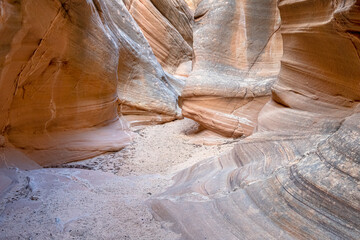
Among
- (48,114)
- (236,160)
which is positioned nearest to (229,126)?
(236,160)

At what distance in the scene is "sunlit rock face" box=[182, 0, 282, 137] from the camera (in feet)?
18.8

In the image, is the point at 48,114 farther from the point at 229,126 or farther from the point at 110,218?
the point at 229,126

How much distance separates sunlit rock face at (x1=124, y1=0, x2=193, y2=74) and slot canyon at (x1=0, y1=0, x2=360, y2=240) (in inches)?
145

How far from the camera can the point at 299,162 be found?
1987 millimetres

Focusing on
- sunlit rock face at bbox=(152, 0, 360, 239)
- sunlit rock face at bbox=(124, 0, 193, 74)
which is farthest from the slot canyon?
sunlit rock face at bbox=(124, 0, 193, 74)

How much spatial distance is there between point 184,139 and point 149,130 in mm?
986

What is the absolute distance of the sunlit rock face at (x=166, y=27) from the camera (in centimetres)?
1099

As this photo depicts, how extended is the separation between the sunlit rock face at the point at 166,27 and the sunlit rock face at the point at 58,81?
5107mm

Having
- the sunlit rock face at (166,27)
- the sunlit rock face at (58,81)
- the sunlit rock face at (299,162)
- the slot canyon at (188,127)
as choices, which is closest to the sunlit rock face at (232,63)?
the slot canyon at (188,127)

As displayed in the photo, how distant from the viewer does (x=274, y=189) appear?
189 cm

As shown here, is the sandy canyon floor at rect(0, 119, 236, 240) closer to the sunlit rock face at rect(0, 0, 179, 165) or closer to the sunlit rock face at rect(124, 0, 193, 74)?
the sunlit rock face at rect(0, 0, 179, 165)

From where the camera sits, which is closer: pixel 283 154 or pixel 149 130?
A: pixel 283 154

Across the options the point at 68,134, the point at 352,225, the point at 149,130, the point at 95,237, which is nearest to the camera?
the point at 352,225

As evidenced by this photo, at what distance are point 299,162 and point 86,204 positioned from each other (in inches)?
63.7
